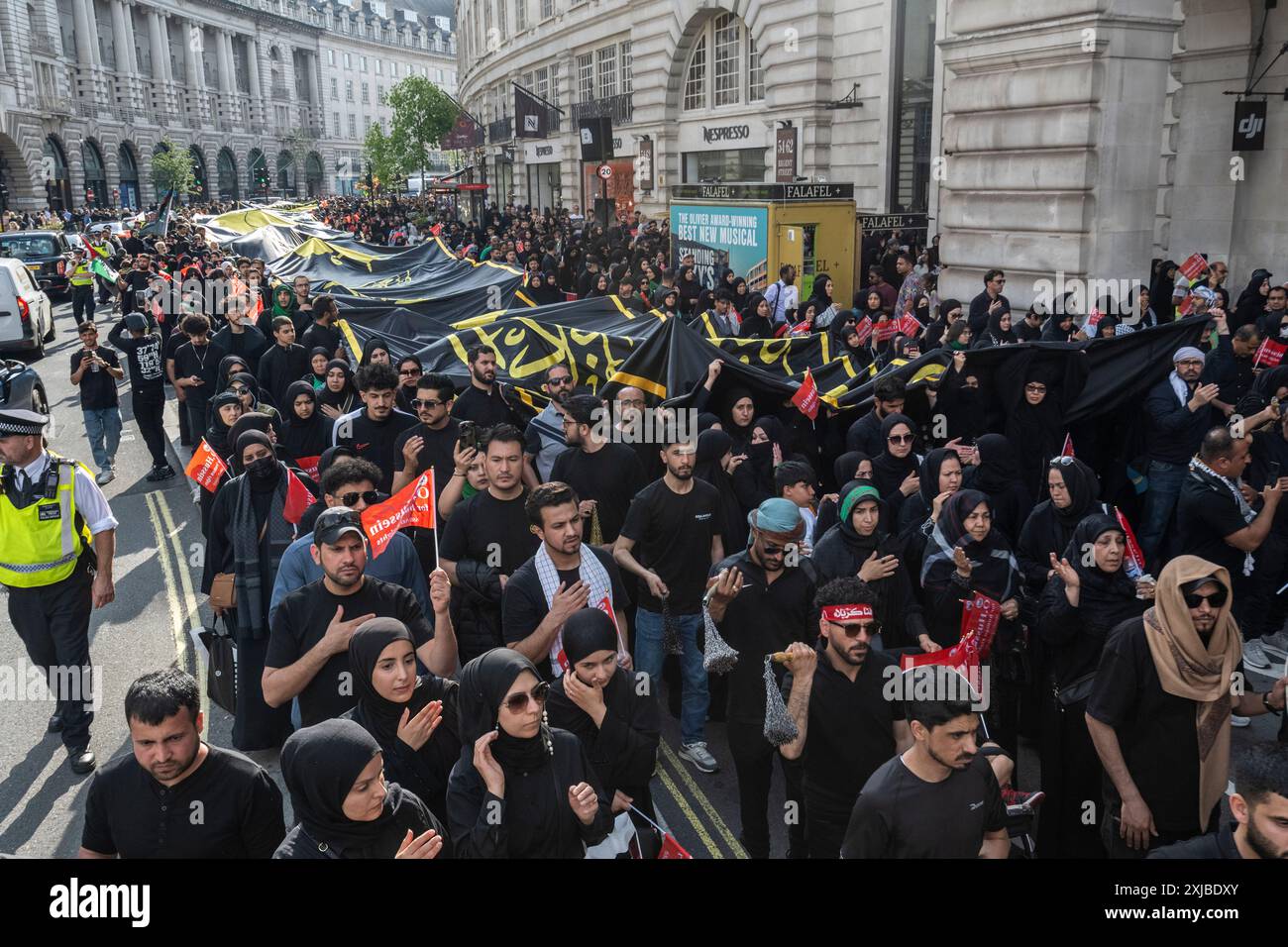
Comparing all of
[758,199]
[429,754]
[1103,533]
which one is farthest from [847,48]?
[429,754]

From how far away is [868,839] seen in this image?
11.5ft

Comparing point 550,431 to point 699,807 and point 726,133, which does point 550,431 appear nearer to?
point 699,807

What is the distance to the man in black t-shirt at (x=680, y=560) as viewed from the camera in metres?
6.18

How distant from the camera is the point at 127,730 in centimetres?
679

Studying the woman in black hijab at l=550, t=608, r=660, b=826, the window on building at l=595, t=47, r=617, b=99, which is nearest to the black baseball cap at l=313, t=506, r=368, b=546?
the woman in black hijab at l=550, t=608, r=660, b=826

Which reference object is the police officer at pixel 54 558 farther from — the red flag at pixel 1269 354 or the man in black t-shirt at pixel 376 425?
the red flag at pixel 1269 354

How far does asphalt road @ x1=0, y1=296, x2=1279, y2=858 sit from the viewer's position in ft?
18.7

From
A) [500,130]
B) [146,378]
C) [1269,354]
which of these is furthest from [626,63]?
[1269,354]

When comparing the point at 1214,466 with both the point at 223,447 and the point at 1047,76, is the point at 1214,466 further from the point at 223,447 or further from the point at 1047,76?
the point at 1047,76

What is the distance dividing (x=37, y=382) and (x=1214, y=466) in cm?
961

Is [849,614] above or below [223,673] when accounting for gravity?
above

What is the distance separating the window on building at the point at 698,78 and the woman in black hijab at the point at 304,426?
2423 cm

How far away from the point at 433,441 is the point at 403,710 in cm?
354

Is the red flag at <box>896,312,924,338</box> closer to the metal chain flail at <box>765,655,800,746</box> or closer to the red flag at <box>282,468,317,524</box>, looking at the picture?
the red flag at <box>282,468,317,524</box>
